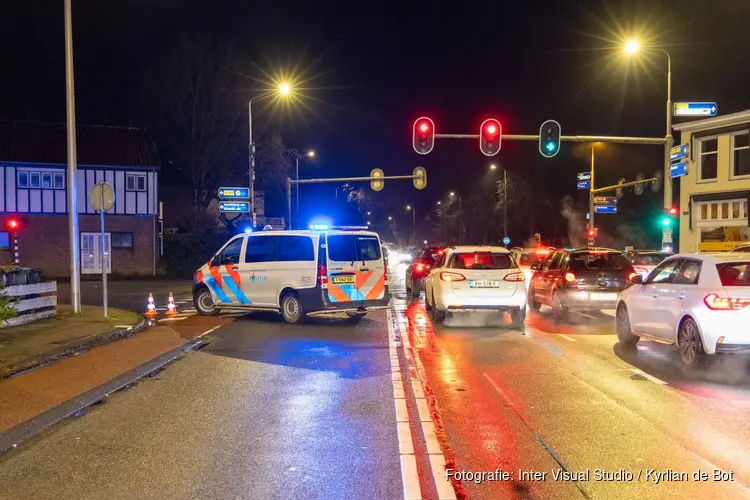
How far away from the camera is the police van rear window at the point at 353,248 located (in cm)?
1357

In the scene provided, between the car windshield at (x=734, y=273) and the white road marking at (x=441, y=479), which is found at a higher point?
the car windshield at (x=734, y=273)

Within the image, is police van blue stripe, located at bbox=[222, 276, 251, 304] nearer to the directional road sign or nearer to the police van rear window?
the police van rear window

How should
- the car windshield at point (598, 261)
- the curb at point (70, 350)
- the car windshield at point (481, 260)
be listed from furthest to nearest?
1. the car windshield at point (598, 261)
2. the car windshield at point (481, 260)
3. the curb at point (70, 350)

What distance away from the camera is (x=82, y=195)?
1414 inches

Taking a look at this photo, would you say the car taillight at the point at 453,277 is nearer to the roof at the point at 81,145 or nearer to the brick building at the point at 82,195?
the brick building at the point at 82,195

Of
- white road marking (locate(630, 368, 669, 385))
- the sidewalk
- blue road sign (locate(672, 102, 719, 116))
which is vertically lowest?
white road marking (locate(630, 368, 669, 385))

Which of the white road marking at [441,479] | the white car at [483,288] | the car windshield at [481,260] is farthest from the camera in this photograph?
the car windshield at [481,260]

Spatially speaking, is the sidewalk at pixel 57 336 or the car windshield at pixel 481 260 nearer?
the sidewalk at pixel 57 336

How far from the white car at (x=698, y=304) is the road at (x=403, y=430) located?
445mm

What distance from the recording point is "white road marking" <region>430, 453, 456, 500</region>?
438cm

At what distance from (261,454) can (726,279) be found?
21.3 feet

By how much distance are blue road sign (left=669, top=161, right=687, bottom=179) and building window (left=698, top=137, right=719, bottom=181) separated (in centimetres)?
1360

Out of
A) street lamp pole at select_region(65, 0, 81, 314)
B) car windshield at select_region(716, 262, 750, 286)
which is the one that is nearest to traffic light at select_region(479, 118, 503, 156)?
car windshield at select_region(716, 262, 750, 286)

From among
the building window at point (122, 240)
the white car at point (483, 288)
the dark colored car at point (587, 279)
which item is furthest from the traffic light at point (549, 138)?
the building window at point (122, 240)
